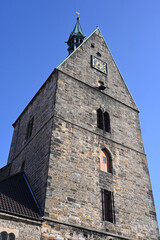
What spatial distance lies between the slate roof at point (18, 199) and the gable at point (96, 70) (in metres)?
6.89

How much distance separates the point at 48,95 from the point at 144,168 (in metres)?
6.77

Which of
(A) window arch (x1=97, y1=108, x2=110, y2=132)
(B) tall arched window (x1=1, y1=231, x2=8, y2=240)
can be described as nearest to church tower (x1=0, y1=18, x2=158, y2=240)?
(A) window arch (x1=97, y1=108, x2=110, y2=132)

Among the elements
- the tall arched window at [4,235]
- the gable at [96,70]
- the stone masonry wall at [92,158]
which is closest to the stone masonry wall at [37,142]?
the stone masonry wall at [92,158]

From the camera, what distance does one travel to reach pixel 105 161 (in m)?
14.2

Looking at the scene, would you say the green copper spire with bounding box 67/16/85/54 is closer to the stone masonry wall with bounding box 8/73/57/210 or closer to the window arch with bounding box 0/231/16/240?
the stone masonry wall with bounding box 8/73/57/210

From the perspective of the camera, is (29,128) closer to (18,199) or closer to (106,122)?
(106,122)

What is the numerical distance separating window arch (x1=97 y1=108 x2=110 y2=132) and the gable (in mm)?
1776

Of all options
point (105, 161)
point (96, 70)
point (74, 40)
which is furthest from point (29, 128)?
point (74, 40)

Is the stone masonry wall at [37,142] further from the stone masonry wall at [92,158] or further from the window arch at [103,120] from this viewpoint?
Answer: the window arch at [103,120]

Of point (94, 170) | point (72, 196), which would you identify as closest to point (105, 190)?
point (94, 170)

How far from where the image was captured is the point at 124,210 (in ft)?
42.9

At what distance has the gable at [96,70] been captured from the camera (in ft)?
55.5

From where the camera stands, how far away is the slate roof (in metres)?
10.2

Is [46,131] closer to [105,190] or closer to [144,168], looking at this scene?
[105,190]
